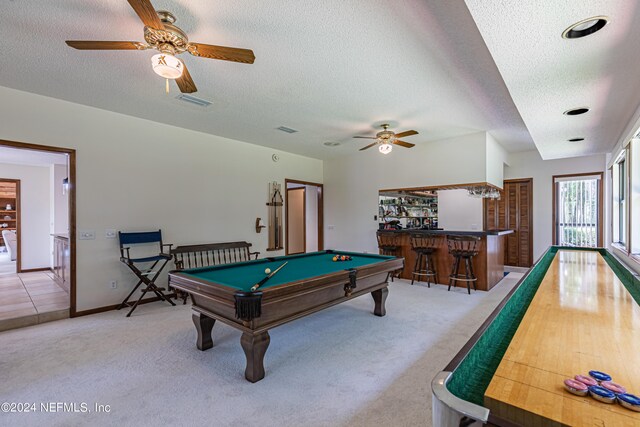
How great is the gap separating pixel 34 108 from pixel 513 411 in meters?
5.24

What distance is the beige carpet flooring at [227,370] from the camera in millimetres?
1982

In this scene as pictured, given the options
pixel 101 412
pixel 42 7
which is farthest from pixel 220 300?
pixel 42 7

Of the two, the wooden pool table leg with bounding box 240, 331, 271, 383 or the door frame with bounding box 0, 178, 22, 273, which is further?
the door frame with bounding box 0, 178, 22, 273

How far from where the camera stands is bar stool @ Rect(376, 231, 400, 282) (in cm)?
603

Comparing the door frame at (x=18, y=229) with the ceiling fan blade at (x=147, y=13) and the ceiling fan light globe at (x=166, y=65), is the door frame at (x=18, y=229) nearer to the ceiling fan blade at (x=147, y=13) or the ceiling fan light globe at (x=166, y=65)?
the ceiling fan light globe at (x=166, y=65)

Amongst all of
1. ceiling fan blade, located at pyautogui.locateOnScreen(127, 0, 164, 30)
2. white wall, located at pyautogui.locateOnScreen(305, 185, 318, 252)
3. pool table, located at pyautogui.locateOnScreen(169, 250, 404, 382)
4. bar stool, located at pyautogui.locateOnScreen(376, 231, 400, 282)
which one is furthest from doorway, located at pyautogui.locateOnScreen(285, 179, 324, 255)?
ceiling fan blade, located at pyautogui.locateOnScreen(127, 0, 164, 30)

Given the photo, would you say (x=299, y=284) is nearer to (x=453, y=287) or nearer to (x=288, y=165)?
(x=453, y=287)

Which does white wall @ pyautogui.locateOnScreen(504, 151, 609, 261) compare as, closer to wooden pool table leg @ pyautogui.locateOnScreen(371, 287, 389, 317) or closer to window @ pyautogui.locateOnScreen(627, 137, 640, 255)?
window @ pyautogui.locateOnScreen(627, 137, 640, 255)

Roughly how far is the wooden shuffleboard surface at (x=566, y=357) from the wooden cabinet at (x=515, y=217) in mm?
5607

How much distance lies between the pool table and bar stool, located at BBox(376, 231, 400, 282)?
222 centimetres

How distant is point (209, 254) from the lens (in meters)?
5.40

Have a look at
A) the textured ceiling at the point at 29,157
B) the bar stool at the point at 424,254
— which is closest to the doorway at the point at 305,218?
the bar stool at the point at 424,254

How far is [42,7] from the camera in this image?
2166mm

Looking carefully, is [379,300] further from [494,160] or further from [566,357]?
[494,160]
